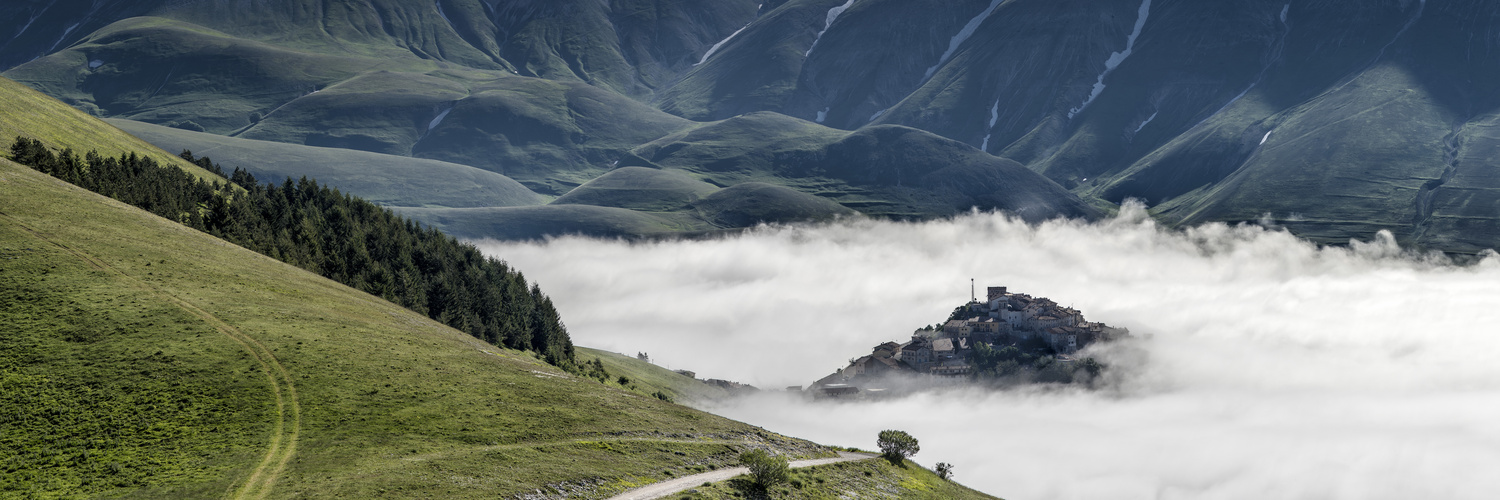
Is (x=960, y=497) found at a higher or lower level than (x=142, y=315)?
lower

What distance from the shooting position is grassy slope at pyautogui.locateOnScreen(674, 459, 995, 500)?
7319 cm

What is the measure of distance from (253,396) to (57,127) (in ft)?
423

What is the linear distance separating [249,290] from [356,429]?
34.1m

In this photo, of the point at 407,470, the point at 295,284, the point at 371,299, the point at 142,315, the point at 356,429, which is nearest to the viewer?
the point at 407,470

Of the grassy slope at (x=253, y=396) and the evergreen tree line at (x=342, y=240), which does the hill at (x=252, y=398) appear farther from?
the evergreen tree line at (x=342, y=240)

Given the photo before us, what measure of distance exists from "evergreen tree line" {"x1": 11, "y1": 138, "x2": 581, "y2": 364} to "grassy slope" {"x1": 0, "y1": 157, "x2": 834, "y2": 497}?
31.7 meters

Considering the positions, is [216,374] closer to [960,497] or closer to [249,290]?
[249,290]

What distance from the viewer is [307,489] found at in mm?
58875

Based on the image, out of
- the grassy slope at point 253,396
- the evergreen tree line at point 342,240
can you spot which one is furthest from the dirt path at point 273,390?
the evergreen tree line at point 342,240

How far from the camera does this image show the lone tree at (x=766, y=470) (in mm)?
74562

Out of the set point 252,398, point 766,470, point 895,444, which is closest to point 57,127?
point 252,398

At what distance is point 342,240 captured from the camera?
161000mm

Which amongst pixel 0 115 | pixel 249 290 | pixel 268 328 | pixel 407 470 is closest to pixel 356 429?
pixel 407 470

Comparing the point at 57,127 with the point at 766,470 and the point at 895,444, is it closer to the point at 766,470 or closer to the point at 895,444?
the point at 895,444
